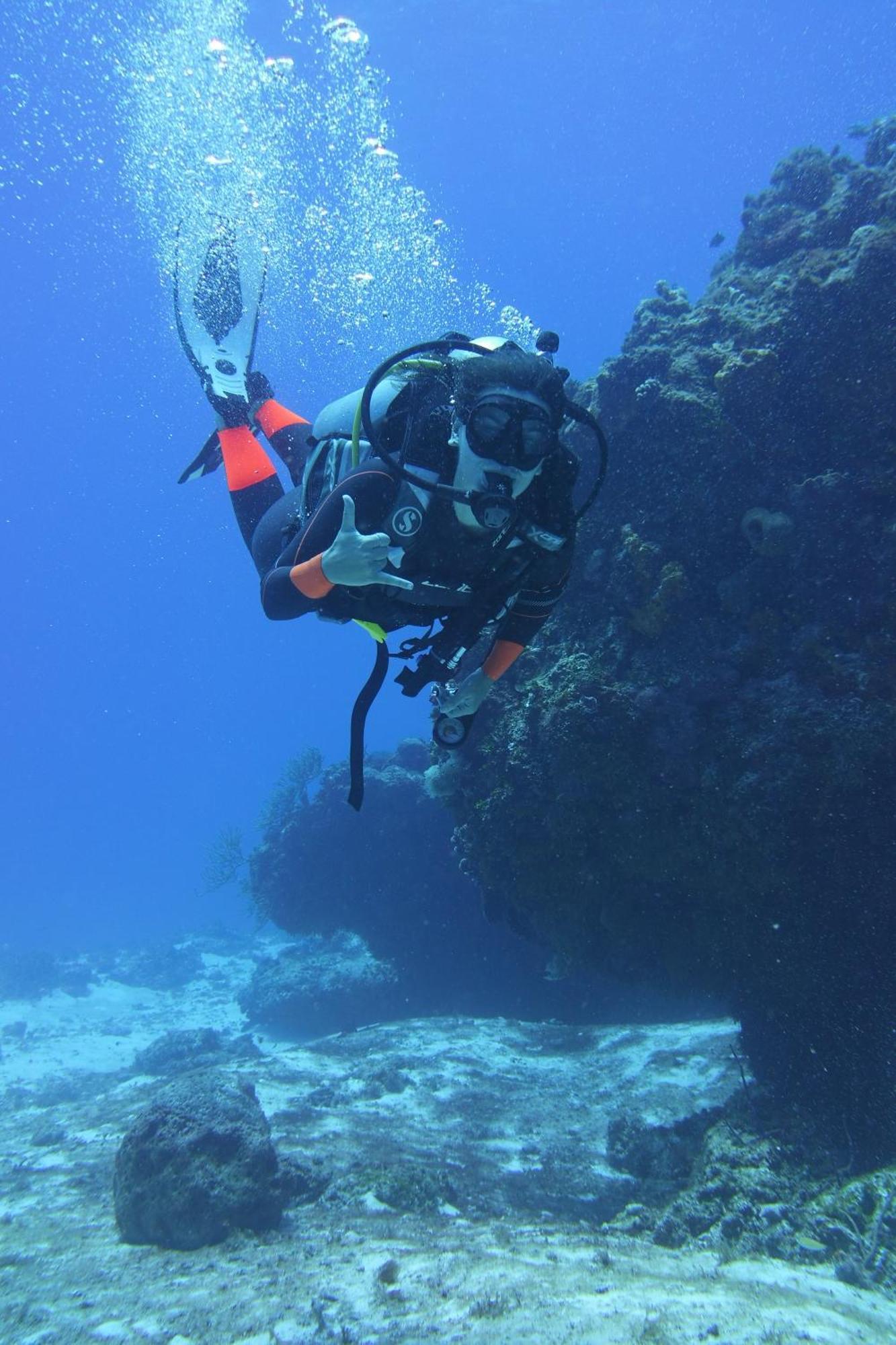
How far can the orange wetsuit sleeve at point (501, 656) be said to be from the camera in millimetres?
4832

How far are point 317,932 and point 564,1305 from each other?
14029 mm

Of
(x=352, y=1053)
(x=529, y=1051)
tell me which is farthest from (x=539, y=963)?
(x=352, y=1053)

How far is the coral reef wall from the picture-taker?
18.7 feet

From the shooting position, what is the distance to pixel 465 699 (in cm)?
465

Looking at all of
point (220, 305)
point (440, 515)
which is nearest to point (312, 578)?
point (440, 515)

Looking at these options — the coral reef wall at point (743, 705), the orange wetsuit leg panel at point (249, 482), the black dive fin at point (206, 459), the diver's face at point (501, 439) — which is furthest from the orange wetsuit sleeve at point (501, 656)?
the black dive fin at point (206, 459)

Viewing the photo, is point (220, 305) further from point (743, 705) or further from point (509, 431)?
point (743, 705)

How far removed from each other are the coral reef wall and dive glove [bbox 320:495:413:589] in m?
3.73

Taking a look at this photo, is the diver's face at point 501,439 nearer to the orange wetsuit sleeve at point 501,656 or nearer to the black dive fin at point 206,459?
the orange wetsuit sleeve at point 501,656

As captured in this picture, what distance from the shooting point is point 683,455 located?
736 centimetres

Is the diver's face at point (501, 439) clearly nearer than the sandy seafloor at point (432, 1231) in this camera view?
Result: No

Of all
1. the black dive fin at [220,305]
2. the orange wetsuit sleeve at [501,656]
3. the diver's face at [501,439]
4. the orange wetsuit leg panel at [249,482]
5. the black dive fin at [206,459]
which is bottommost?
the orange wetsuit sleeve at [501,656]

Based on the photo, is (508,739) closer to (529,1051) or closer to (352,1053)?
(529,1051)

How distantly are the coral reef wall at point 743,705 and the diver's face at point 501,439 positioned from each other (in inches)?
137
